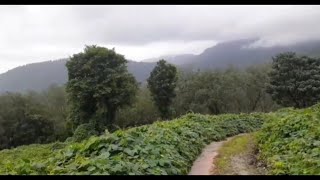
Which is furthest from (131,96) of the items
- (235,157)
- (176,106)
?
(235,157)

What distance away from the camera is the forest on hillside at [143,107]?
1219cm

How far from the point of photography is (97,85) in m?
41.8

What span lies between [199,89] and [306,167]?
150 feet

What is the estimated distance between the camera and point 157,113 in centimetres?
5578

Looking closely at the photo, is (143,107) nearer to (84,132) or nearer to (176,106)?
(176,106)

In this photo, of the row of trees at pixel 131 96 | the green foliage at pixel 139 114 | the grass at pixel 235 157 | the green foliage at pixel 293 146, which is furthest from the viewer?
the green foliage at pixel 139 114

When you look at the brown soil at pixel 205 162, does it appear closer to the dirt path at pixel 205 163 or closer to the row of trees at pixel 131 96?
the dirt path at pixel 205 163

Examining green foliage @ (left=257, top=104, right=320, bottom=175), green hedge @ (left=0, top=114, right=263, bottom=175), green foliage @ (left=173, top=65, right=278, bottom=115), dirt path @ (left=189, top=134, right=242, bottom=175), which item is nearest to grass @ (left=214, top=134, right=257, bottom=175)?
dirt path @ (left=189, top=134, right=242, bottom=175)

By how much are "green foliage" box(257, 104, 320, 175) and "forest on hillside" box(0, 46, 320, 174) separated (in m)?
0.21

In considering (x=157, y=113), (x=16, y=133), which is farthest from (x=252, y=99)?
(x=16, y=133)

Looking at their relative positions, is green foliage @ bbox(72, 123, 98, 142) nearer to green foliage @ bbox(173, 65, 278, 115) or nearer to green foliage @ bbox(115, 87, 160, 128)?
green foliage @ bbox(115, 87, 160, 128)

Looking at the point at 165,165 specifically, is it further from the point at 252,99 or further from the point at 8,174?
the point at 252,99

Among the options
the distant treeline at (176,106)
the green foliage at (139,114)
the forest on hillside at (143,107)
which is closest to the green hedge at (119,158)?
the forest on hillside at (143,107)

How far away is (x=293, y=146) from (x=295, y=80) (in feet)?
108
